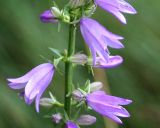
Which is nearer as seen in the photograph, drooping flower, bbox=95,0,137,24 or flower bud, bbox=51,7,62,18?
drooping flower, bbox=95,0,137,24

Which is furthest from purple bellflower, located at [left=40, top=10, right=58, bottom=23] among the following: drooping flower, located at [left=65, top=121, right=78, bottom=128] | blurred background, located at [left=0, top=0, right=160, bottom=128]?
blurred background, located at [left=0, top=0, right=160, bottom=128]

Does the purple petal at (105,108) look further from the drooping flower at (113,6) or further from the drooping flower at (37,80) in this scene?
the drooping flower at (113,6)

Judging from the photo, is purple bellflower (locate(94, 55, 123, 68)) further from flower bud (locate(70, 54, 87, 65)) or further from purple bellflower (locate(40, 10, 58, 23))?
purple bellflower (locate(40, 10, 58, 23))

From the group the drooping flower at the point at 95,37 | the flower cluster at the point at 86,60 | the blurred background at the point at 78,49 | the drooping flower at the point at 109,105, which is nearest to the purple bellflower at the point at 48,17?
the flower cluster at the point at 86,60

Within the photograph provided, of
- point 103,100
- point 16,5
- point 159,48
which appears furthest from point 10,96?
point 103,100

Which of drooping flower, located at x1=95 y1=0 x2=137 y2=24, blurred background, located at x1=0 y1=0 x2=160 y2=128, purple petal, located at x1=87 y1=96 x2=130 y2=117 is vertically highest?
drooping flower, located at x1=95 y1=0 x2=137 y2=24

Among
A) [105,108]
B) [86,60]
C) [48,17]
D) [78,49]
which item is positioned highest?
[48,17]

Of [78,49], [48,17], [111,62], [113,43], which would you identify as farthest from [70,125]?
[78,49]

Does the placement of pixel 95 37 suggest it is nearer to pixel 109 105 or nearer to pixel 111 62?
pixel 111 62
